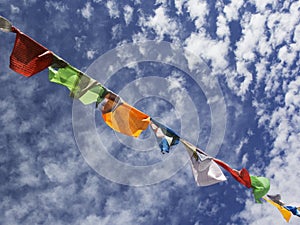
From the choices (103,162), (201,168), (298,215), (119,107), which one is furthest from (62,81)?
(103,162)

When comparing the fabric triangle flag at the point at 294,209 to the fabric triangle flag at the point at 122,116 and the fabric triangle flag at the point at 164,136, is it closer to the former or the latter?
the fabric triangle flag at the point at 164,136

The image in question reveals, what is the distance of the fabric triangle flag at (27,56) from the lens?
1175 centimetres

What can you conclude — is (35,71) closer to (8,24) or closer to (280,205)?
(8,24)

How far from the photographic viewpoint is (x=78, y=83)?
1272 cm

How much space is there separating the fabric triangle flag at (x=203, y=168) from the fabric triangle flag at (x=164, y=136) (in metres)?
0.39

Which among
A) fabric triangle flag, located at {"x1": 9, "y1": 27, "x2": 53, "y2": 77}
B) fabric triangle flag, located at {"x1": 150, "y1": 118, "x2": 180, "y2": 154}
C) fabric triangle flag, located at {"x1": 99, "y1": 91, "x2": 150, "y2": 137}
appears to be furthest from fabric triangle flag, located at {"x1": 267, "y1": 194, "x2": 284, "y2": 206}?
fabric triangle flag, located at {"x1": 9, "y1": 27, "x2": 53, "y2": 77}

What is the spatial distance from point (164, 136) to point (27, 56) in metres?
5.91

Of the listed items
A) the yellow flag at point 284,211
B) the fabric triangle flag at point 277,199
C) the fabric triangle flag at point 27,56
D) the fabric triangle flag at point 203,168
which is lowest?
the yellow flag at point 284,211

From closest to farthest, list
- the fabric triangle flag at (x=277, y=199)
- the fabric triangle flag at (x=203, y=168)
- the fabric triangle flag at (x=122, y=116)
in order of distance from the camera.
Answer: the fabric triangle flag at (x=203, y=168), the fabric triangle flag at (x=122, y=116), the fabric triangle flag at (x=277, y=199)

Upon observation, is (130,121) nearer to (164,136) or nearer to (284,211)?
(164,136)

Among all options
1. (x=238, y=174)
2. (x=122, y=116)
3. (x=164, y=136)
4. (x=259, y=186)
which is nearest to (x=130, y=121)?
(x=122, y=116)

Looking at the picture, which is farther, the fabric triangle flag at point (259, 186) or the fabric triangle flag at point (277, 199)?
the fabric triangle flag at point (277, 199)

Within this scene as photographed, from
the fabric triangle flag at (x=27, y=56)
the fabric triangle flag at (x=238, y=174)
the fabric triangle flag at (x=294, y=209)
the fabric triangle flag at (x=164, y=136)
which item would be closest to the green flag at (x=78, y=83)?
the fabric triangle flag at (x=27, y=56)

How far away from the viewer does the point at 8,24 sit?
11.5 m
